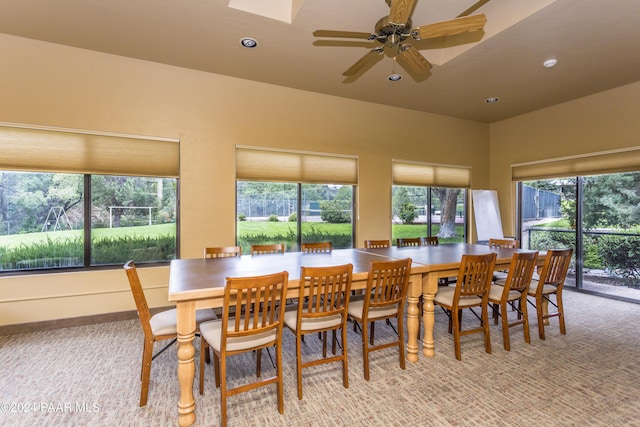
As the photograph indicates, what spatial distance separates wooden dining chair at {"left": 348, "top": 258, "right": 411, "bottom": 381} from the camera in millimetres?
2354

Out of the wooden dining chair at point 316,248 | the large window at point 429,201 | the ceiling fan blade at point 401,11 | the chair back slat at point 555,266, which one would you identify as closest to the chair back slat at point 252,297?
the wooden dining chair at point 316,248

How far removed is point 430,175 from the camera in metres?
5.72

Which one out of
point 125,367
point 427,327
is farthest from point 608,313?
point 125,367

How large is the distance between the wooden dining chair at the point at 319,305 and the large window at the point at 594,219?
15.9 ft

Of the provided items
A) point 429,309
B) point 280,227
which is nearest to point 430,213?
point 280,227

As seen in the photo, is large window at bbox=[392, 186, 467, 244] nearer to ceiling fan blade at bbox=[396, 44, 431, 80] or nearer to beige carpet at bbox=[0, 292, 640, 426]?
beige carpet at bbox=[0, 292, 640, 426]

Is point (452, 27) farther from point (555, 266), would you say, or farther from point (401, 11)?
point (555, 266)

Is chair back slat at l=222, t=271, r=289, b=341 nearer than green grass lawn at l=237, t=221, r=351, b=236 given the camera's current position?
Yes

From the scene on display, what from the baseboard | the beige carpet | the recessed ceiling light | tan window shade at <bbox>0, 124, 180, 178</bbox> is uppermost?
the recessed ceiling light

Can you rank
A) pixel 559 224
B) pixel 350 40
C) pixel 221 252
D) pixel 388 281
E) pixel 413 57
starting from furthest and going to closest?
1. pixel 559 224
2. pixel 221 252
3. pixel 350 40
4. pixel 413 57
5. pixel 388 281

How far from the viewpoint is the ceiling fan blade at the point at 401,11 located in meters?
1.98

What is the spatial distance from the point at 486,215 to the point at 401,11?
16.2 ft

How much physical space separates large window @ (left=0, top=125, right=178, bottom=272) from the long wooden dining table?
1405mm

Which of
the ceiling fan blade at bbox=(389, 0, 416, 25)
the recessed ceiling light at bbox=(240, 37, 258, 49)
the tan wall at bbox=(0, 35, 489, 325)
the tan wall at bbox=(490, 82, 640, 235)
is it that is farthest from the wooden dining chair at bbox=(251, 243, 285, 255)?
the tan wall at bbox=(490, 82, 640, 235)
